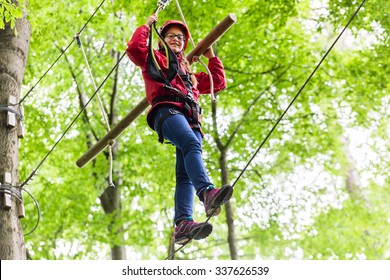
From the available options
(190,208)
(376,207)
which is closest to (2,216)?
(190,208)

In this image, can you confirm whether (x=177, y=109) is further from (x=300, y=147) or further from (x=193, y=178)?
(x=300, y=147)

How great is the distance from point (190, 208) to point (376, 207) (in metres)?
9.71

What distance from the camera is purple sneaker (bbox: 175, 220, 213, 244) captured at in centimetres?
434

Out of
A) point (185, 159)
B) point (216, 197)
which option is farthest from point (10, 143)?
point (216, 197)

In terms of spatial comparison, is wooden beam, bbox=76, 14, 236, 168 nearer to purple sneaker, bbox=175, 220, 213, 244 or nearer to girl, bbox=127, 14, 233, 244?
girl, bbox=127, 14, 233, 244

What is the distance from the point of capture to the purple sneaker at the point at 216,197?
4.12 m

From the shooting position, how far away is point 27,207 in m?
11.9

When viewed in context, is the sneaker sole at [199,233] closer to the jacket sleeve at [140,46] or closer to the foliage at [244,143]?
the jacket sleeve at [140,46]

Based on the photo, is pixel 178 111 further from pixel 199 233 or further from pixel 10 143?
pixel 10 143

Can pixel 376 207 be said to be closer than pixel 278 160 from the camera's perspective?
No

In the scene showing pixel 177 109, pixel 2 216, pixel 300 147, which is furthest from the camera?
pixel 300 147

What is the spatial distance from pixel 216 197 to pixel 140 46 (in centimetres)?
121

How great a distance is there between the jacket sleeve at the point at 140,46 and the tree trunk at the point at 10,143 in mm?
1400

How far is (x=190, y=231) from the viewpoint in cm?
441
